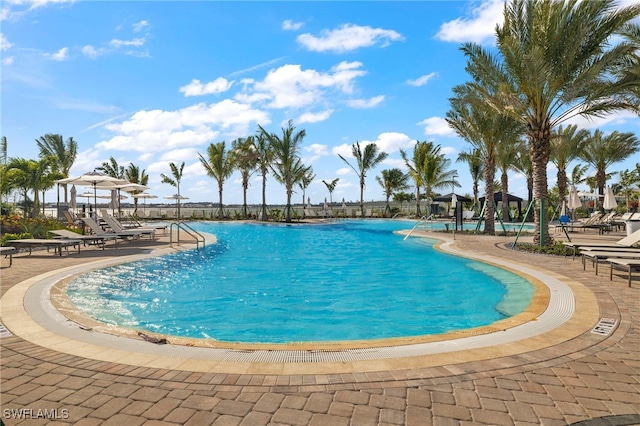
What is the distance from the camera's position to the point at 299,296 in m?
8.55

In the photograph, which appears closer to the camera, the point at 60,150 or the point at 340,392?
the point at 340,392

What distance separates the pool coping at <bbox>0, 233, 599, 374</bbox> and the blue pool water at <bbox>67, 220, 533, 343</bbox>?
4.68 feet

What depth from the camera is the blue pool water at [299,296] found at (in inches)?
256

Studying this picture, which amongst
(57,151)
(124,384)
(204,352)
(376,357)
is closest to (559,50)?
(376,357)

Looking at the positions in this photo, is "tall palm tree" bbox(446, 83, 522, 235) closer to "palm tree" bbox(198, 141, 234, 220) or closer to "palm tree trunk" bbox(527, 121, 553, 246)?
"palm tree trunk" bbox(527, 121, 553, 246)

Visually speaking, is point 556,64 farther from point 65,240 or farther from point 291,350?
point 65,240

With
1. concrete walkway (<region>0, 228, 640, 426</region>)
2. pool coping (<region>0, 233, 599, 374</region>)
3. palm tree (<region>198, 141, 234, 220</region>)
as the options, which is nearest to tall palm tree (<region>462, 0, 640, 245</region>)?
pool coping (<region>0, 233, 599, 374</region>)

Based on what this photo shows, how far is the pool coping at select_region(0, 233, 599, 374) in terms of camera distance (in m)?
3.70

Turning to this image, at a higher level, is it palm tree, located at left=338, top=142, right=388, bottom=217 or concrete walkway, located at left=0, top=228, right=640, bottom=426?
palm tree, located at left=338, top=142, right=388, bottom=217

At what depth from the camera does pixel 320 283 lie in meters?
9.84

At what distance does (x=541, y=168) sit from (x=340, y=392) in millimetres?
13376

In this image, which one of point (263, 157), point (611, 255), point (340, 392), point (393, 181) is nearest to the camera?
point (340, 392)

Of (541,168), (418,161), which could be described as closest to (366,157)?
(418,161)

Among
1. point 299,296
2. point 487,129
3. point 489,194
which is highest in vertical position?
point 487,129
